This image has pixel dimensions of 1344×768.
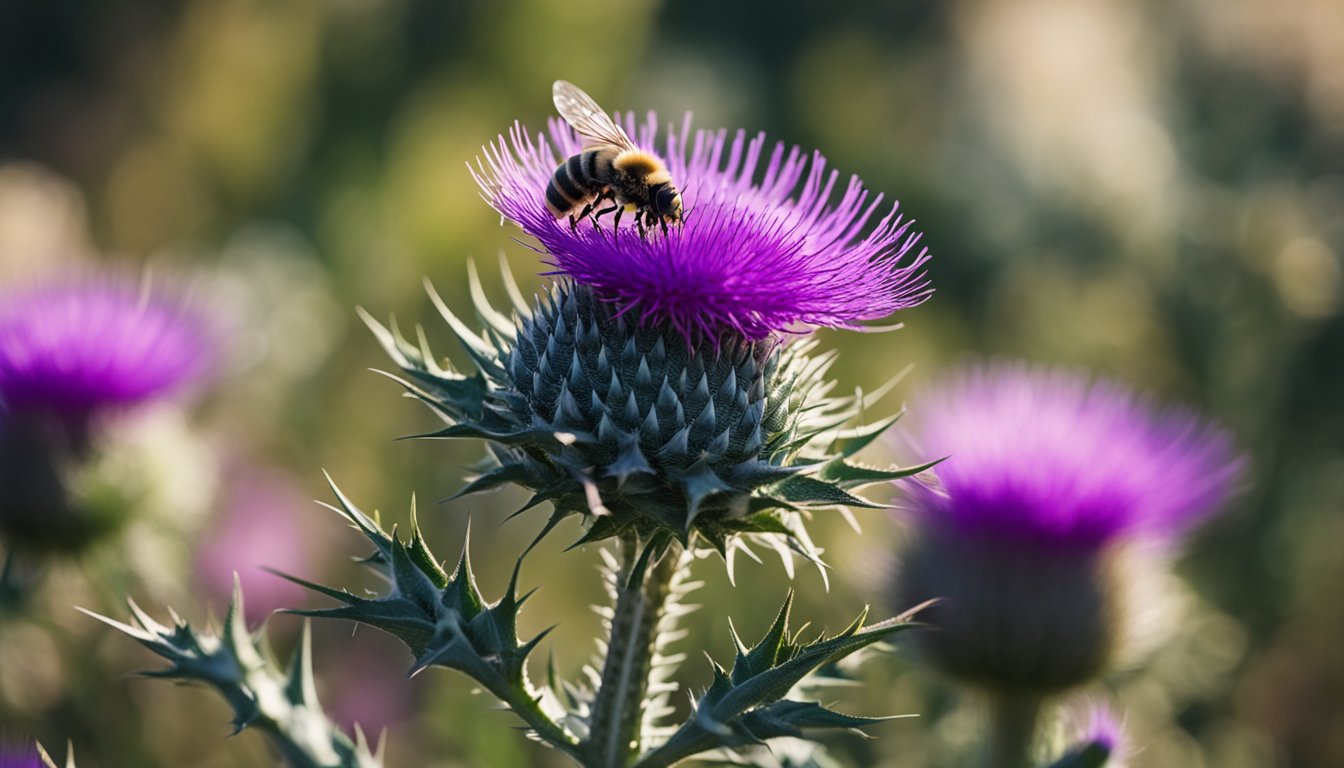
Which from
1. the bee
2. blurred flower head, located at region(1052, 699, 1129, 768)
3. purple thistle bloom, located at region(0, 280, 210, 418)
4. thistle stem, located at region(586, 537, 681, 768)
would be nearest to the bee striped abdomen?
the bee

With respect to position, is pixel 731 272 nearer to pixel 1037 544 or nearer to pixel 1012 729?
pixel 1037 544

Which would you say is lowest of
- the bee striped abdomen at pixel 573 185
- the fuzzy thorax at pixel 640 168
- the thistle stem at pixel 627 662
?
the thistle stem at pixel 627 662

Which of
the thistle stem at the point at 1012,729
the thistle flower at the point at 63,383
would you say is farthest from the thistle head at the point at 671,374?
the thistle flower at the point at 63,383

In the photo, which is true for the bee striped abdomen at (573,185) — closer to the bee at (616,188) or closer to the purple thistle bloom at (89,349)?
the bee at (616,188)

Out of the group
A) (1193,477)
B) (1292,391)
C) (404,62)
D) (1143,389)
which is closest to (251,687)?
(1193,477)

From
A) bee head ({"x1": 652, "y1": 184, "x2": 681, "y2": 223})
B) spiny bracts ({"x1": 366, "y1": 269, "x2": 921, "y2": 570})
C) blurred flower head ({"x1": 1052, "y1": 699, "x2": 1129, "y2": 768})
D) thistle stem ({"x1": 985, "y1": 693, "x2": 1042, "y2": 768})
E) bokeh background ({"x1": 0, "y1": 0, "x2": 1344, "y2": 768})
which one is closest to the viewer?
spiny bracts ({"x1": 366, "y1": 269, "x2": 921, "y2": 570})

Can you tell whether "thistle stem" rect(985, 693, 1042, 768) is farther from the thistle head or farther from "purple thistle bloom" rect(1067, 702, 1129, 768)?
the thistle head

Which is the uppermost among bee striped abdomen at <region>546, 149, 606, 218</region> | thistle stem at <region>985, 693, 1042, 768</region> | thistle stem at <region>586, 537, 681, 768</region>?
bee striped abdomen at <region>546, 149, 606, 218</region>

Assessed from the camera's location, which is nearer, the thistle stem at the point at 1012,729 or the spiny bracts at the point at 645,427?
the spiny bracts at the point at 645,427
